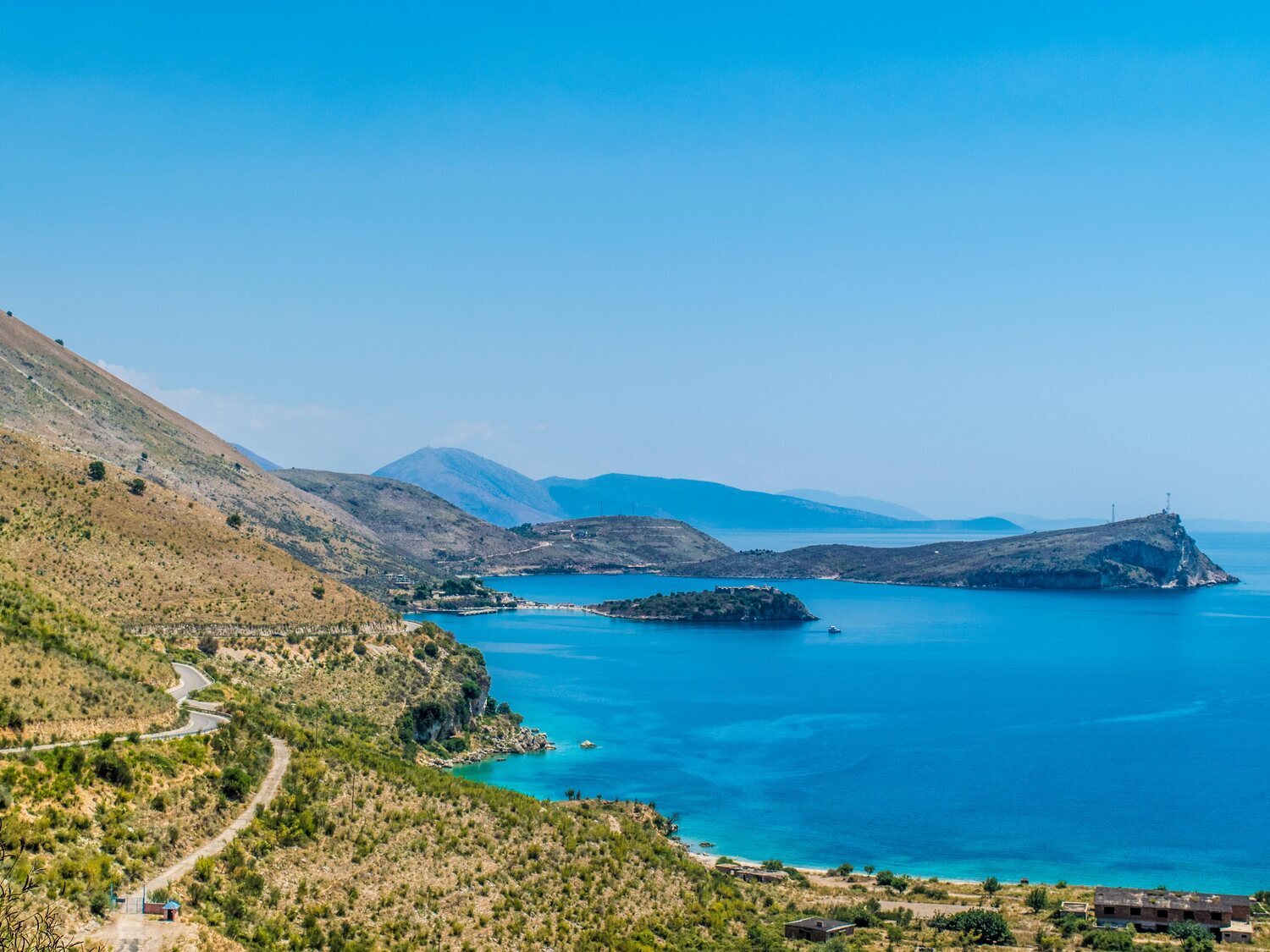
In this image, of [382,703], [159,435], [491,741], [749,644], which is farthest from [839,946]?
[159,435]

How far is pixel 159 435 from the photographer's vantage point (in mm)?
152125

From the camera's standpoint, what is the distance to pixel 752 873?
53875 mm

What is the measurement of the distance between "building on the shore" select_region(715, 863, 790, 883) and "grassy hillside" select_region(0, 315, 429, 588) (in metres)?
69.1

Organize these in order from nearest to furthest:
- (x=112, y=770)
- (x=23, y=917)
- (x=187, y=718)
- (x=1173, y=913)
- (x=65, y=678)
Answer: (x=23, y=917) < (x=112, y=770) < (x=65, y=678) < (x=187, y=718) < (x=1173, y=913)

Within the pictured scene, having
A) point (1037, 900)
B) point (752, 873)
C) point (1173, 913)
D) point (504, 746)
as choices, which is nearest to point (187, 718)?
point (752, 873)

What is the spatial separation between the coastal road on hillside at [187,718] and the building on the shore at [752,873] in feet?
76.1

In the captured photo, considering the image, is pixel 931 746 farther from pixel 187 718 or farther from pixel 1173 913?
pixel 187 718

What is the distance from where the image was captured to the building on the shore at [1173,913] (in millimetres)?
44875

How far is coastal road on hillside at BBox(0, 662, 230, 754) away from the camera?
106 feet

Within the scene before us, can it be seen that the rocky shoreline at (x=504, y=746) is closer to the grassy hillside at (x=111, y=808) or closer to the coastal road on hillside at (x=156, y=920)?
the grassy hillside at (x=111, y=808)

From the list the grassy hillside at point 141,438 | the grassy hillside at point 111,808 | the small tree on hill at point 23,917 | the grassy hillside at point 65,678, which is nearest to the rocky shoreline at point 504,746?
the grassy hillside at point 65,678

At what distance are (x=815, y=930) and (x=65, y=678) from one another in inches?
1020

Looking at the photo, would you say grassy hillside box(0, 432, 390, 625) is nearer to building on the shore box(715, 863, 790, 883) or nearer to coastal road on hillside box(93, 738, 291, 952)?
building on the shore box(715, 863, 790, 883)

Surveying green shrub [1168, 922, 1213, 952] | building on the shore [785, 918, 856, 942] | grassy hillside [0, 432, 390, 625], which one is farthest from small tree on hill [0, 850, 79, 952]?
grassy hillside [0, 432, 390, 625]
